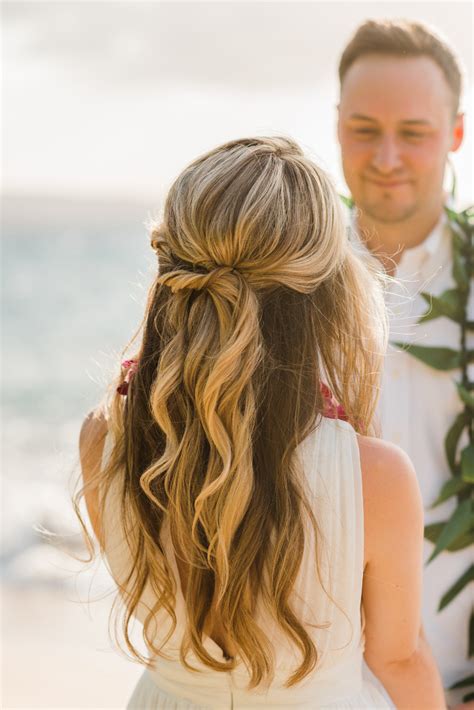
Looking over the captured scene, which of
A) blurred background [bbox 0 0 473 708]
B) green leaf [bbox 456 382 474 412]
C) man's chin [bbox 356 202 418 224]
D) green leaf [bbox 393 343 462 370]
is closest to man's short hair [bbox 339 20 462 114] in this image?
man's chin [bbox 356 202 418 224]

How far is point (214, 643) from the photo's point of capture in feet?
4.86

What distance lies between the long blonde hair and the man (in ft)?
2.95

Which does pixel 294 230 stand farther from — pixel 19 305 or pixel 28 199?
pixel 28 199

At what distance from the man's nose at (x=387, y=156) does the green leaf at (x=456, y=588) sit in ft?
3.52

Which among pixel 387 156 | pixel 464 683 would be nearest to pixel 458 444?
pixel 464 683

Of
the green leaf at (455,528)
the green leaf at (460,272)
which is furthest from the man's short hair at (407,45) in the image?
the green leaf at (455,528)

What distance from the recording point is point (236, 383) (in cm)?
137

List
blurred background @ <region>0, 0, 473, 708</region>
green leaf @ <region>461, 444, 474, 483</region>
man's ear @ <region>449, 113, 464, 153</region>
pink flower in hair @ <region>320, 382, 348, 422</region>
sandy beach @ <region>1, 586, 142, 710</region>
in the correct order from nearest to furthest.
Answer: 1. pink flower in hair @ <region>320, 382, 348, 422</region>
2. green leaf @ <region>461, 444, 474, 483</region>
3. man's ear @ <region>449, 113, 464, 153</region>
4. sandy beach @ <region>1, 586, 142, 710</region>
5. blurred background @ <region>0, 0, 473, 708</region>

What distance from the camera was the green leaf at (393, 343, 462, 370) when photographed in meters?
2.32

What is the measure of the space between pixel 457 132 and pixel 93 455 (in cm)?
154

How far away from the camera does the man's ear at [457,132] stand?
2525 millimetres

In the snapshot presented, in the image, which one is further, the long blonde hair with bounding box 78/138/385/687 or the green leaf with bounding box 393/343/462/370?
the green leaf with bounding box 393/343/462/370

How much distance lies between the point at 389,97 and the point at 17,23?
22.8m

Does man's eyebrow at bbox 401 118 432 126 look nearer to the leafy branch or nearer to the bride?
the leafy branch
